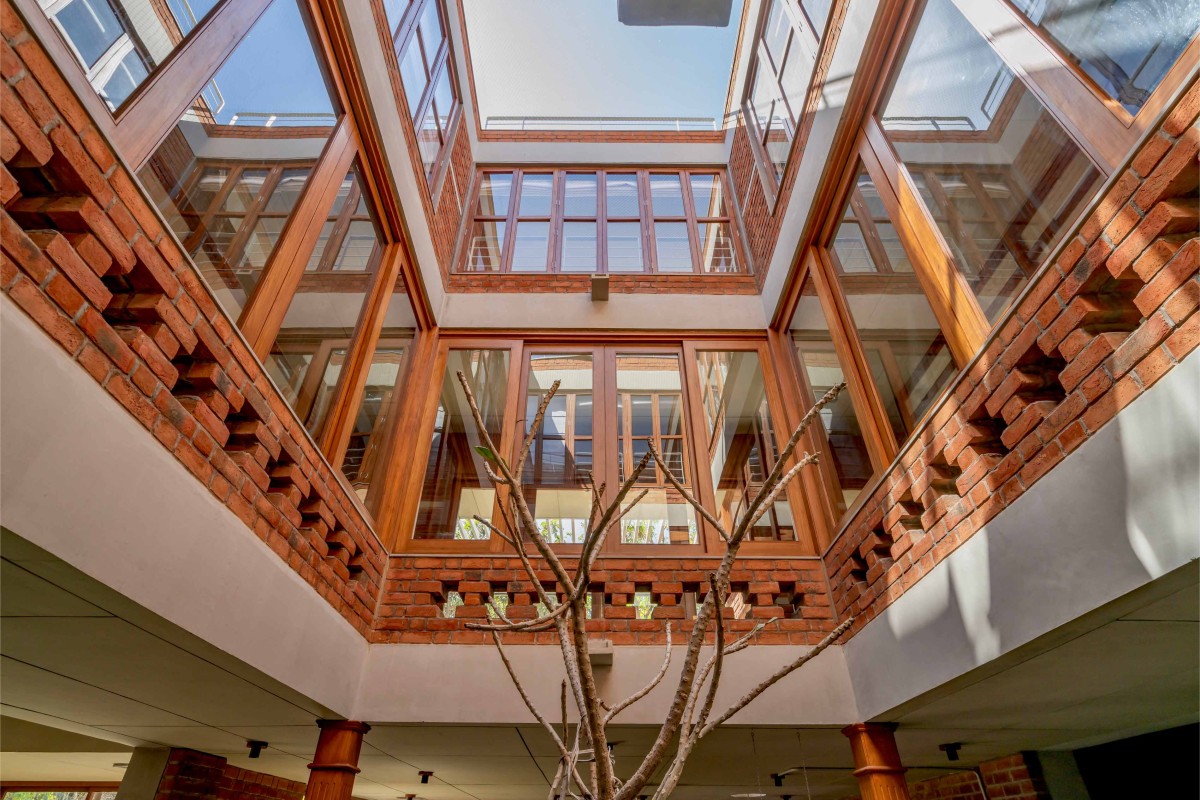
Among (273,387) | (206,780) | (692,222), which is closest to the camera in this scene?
(273,387)

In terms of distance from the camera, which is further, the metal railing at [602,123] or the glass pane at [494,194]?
the metal railing at [602,123]

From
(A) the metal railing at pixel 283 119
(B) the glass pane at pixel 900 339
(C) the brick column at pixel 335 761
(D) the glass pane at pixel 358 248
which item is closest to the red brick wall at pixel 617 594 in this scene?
(C) the brick column at pixel 335 761

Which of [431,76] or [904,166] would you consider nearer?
[904,166]

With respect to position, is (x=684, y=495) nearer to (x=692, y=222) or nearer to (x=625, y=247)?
(x=625, y=247)

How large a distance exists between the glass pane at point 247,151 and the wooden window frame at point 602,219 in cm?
274

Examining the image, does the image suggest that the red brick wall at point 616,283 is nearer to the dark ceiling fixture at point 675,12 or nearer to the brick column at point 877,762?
the dark ceiling fixture at point 675,12

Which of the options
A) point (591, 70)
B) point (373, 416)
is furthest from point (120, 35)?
point (591, 70)

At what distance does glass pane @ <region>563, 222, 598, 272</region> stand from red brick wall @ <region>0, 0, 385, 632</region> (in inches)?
149

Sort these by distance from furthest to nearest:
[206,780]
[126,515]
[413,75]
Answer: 1. [413,75]
2. [206,780]
3. [126,515]

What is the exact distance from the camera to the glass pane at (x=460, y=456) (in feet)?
13.5

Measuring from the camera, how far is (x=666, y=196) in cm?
702

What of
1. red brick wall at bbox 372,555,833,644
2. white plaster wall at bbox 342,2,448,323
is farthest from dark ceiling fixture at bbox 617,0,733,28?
red brick wall at bbox 372,555,833,644

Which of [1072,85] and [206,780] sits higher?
[1072,85]

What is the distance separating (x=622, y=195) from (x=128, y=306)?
5799mm
